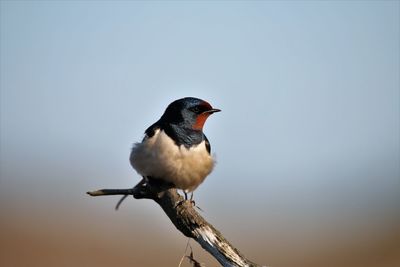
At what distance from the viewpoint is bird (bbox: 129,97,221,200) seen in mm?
5945

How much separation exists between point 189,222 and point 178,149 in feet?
3.62

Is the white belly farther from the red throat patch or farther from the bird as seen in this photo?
the red throat patch

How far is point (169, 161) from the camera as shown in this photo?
19.4 ft

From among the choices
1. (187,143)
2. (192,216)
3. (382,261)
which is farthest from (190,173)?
(382,261)

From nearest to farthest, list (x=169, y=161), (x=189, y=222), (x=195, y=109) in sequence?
(x=189, y=222), (x=169, y=161), (x=195, y=109)

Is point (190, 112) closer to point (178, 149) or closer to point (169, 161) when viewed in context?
point (178, 149)

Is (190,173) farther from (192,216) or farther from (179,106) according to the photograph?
(192,216)

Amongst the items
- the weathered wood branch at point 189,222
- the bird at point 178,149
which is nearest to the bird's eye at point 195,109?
the bird at point 178,149

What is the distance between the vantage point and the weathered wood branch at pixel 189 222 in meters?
4.82

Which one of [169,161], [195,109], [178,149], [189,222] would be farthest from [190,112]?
[189,222]

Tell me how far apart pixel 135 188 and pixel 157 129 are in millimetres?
801

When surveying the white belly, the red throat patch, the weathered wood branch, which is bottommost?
the weathered wood branch

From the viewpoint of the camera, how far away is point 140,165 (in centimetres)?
600

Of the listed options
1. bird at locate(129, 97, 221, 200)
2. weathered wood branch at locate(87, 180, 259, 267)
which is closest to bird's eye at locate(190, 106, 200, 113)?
bird at locate(129, 97, 221, 200)
